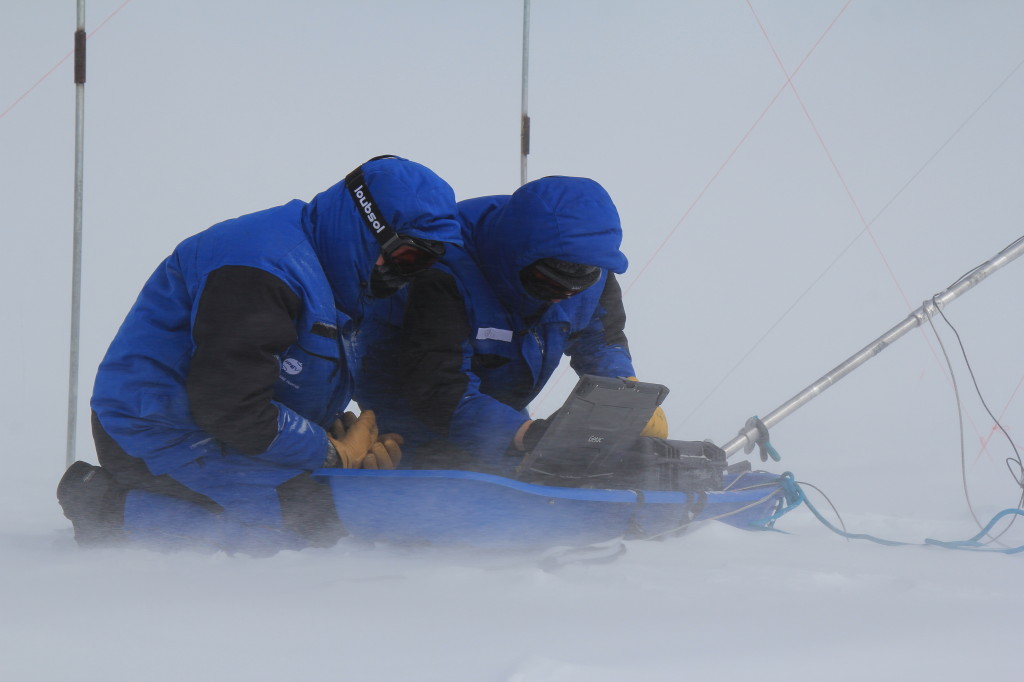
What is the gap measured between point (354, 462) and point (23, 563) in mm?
563

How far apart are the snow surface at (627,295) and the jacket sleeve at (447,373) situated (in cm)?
30

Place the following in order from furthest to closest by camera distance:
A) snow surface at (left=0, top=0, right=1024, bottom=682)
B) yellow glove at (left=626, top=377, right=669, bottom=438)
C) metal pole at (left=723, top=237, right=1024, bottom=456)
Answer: metal pole at (left=723, top=237, right=1024, bottom=456) → yellow glove at (left=626, top=377, right=669, bottom=438) → snow surface at (left=0, top=0, right=1024, bottom=682)

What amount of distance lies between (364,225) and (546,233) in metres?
0.35

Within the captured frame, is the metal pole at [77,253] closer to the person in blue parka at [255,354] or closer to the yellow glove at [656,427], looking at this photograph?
the person in blue parka at [255,354]

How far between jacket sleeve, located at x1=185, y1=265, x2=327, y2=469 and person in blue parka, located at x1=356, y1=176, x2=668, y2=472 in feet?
1.20

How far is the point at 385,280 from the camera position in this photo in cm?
157

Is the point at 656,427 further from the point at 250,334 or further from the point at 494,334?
the point at 250,334

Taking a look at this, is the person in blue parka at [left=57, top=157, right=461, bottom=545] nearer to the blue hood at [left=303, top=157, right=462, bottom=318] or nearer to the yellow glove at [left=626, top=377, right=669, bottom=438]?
the blue hood at [left=303, top=157, right=462, bottom=318]

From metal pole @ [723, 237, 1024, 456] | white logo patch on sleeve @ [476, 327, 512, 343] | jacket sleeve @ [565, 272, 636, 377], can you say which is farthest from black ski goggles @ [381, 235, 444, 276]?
metal pole @ [723, 237, 1024, 456]

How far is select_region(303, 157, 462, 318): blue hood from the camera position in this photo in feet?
4.83

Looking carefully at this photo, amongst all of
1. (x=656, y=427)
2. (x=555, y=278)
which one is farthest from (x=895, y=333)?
(x=555, y=278)

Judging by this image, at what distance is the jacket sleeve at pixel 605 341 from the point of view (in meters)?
2.11

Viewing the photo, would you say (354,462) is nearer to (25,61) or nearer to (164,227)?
(164,227)

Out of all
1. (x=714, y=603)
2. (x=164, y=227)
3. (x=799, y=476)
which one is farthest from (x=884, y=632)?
(x=164, y=227)
